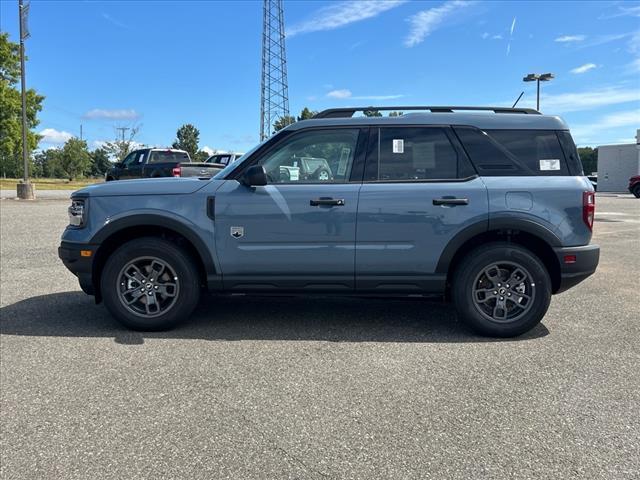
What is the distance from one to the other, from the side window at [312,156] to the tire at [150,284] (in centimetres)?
113

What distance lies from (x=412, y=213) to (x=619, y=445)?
7.46ft

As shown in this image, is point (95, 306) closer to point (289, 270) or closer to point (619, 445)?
point (289, 270)

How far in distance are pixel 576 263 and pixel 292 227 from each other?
247cm

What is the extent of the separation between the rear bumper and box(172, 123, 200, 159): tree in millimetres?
98752

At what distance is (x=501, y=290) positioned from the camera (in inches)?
177

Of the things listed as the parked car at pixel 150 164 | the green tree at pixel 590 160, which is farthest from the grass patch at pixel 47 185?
the green tree at pixel 590 160

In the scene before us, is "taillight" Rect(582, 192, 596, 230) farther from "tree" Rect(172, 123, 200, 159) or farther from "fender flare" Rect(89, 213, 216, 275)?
"tree" Rect(172, 123, 200, 159)

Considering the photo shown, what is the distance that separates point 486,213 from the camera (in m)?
4.39

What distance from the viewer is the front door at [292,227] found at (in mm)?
4449

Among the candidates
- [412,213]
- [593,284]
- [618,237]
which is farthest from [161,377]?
[618,237]

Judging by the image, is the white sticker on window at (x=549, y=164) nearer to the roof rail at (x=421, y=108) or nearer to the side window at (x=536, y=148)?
the side window at (x=536, y=148)

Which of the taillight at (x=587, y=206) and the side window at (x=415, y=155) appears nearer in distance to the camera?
the taillight at (x=587, y=206)

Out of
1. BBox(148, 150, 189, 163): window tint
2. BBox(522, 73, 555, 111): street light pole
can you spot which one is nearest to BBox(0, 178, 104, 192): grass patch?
BBox(148, 150, 189, 163): window tint

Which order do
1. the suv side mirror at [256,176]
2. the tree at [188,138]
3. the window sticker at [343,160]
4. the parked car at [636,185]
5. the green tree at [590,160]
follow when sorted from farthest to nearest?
the tree at [188,138] < the green tree at [590,160] < the parked car at [636,185] < the window sticker at [343,160] < the suv side mirror at [256,176]
